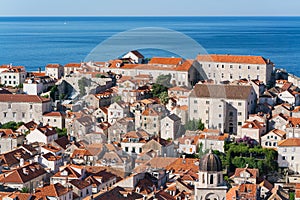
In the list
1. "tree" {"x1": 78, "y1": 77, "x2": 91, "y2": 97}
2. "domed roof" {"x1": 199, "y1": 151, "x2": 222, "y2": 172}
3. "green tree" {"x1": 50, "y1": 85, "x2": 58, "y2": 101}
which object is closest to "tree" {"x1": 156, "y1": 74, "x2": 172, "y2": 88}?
"tree" {"x1": 78, "y1": 77, "x2": 91, "y2": 97}

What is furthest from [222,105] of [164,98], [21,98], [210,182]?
[210,182]

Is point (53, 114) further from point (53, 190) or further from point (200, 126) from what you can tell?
point (53, 190)

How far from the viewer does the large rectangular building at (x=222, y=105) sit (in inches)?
648

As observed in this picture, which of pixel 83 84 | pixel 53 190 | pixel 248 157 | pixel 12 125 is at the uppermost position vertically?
pixel 83 84

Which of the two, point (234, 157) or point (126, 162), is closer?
point (126, 162)

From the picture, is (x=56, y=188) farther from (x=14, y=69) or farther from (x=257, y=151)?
(x=14, y=69)

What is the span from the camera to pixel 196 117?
16344 millimetres

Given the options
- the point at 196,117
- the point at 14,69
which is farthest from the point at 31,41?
the point at 196,117

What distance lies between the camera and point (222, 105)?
56.2 ft

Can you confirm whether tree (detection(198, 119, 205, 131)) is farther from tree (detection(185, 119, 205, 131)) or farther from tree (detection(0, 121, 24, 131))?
tree (detection(0, 121, 24, 131))

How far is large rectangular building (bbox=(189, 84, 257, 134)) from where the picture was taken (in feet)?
54.0

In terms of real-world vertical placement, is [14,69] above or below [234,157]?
above

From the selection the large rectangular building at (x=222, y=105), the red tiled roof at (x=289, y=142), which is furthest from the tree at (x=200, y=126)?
the red tiled roof at (x=289, y=142)

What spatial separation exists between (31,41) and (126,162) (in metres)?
45.0
